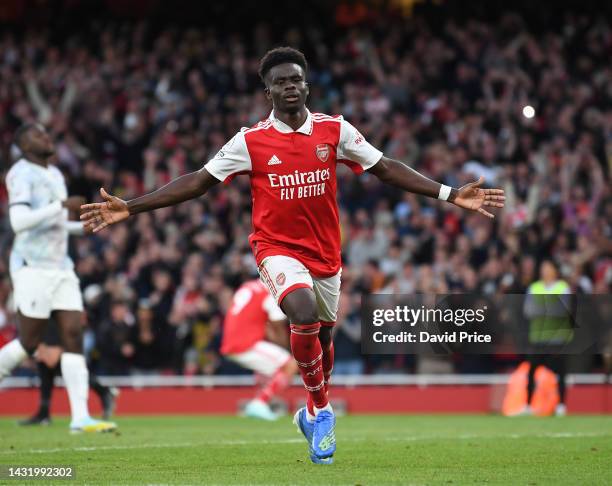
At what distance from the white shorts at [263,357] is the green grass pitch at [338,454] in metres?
1.88

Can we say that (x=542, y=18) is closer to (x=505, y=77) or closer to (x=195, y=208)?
(x=505, y=77)

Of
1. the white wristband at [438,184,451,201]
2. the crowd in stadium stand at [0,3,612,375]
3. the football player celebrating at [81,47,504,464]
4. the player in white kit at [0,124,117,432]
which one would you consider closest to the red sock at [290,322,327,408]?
the football player celebrating at [81,47,504,464]

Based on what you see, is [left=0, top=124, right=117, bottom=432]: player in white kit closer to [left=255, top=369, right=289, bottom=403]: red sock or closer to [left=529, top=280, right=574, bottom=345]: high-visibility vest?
[left=255, top=369, right=289, bottom=403]: red sock

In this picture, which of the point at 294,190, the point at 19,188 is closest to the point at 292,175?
the point at 294,190

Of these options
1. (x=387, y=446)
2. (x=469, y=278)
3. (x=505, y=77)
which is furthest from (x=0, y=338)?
(x=505, y=77)

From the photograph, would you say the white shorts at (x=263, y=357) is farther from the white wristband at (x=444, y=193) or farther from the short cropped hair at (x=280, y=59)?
the short cropped hair at (x=280, y=59)

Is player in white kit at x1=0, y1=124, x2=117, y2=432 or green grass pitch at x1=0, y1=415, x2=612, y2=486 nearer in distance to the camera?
green grass pitch at x1=0, y1=415, x2=612, y2=486

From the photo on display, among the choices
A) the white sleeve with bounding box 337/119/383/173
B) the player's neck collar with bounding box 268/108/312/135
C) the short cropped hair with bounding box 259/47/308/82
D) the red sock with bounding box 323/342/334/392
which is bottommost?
the red sock with bounding box 323/342/334/392

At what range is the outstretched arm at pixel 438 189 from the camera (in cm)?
859

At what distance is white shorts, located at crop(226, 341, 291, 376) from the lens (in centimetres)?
1531

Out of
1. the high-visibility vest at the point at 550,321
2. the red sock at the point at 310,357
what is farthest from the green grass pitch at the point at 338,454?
the high-visibility vest at the point at 550,321

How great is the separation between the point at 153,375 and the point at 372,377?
323 cm

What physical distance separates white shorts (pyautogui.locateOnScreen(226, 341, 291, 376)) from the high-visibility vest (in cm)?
306

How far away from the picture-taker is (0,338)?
1202 cm
